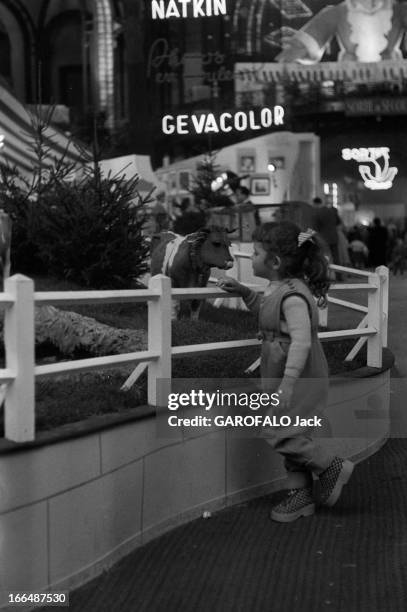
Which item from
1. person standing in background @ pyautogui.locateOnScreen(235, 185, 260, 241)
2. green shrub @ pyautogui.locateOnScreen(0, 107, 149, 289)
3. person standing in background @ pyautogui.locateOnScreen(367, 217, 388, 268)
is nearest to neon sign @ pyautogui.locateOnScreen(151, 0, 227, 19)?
person standing in background @ pyautogui.locateOnScreen(367, 217, 388, 268)

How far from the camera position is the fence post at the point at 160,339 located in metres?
5.63

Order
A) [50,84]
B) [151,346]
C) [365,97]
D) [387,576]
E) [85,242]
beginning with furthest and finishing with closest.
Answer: [50,84] < [365,97] < [85,242] < [151,346] < [387,576]

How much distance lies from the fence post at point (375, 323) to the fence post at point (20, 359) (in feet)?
12.0

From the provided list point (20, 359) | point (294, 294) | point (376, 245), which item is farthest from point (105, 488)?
point (376, 245)

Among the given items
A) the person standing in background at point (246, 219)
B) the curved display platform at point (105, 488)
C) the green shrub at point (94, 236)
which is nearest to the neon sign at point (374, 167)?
the person standing in background at point (246, 219)

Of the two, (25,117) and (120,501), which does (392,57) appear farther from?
(120,501)

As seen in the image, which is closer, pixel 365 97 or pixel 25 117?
pixel 25 117

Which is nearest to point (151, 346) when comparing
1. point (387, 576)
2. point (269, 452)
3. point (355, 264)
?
point (269, 452)

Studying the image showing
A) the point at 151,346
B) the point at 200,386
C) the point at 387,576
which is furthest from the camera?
the point at 200,386

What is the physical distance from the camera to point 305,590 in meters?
Answer: 4.77

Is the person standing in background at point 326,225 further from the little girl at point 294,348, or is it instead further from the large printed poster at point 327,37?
the large printed poster at point 327,37

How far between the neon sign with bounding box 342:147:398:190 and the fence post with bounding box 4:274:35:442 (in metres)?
37.2

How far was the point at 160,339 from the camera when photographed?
565 cm

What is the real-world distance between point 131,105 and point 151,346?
116 feet
